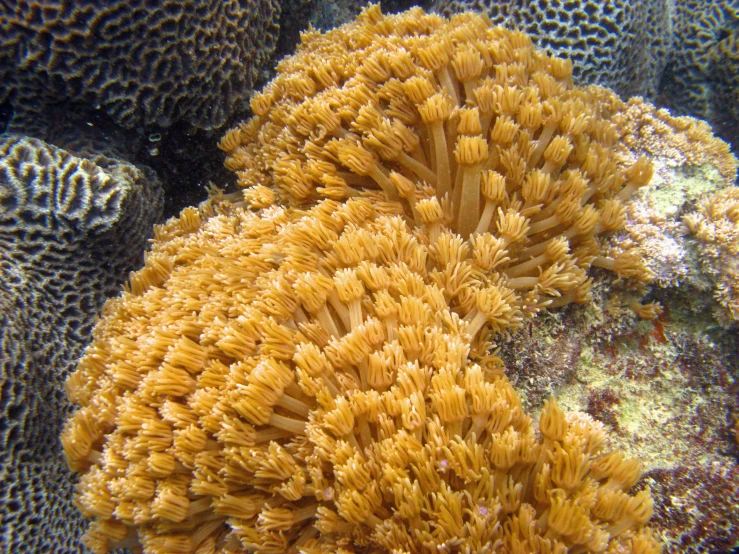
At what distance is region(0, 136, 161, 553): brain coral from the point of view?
3.20 m

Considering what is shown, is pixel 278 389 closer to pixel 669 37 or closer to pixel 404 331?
pixel 404 331

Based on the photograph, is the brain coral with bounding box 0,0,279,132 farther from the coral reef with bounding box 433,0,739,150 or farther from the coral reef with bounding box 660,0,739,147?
the coral reef with bounding box 660,0,739,147

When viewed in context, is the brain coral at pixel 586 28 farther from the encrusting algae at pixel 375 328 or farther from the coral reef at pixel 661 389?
the coral reef at pixel 661 389

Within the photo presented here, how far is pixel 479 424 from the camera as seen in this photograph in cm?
224

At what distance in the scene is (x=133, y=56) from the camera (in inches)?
142

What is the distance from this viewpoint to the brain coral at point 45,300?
10.5ft

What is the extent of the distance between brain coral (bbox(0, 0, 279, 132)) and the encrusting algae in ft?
2.33

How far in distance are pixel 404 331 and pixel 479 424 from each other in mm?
579

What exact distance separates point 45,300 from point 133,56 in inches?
80.4

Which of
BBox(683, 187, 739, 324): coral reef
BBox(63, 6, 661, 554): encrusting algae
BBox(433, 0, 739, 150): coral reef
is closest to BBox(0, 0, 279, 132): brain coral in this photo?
BBox(63, 6, 661, 554): encrusting algae

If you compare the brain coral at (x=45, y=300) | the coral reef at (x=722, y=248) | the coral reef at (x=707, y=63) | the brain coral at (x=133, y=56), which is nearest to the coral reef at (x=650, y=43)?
the coral reef at (x=707, y=63)

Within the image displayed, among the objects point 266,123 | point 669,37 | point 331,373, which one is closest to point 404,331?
point 331,373

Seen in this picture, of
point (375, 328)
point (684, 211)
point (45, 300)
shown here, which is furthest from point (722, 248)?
point (45, 300)

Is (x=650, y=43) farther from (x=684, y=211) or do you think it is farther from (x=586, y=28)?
(x=684, y=211)
